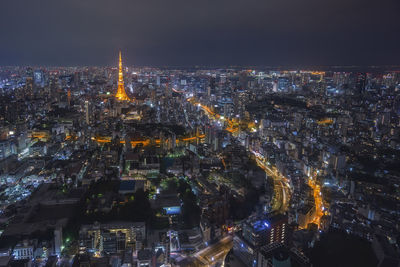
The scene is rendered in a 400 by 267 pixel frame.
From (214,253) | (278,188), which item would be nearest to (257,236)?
(214,253)

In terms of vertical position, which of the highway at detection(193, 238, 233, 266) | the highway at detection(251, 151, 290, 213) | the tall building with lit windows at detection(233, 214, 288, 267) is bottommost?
the highway at detection(193, 238, 233, 266)

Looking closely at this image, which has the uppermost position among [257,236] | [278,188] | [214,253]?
[257,236]

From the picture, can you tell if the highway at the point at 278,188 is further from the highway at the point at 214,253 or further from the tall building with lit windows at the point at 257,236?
the highway at the point at 214,253

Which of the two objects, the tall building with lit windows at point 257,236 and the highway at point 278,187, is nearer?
the tall building with lit windows at point 257,236

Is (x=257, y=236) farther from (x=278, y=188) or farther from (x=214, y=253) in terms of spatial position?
(x=278, y=188)

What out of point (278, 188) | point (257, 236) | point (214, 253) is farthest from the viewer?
point (278, 188)

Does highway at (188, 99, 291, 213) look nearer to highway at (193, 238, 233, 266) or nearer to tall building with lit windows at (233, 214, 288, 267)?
tall building with lit windows at (233, 214, 288, 267)

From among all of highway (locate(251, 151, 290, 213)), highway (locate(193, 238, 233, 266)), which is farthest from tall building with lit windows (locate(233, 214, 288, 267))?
highway (locate(251, 151, 290, 213))

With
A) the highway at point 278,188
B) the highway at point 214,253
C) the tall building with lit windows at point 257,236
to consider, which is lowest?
the highway at point 214,253

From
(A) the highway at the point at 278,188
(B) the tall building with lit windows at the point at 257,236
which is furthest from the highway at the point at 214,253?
(A) the highway at the point at 278,188

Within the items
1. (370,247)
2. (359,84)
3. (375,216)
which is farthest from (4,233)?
(359,84)

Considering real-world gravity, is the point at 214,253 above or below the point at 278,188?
below
